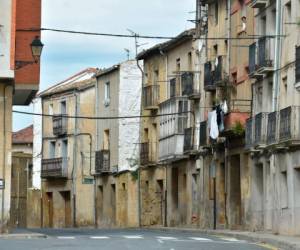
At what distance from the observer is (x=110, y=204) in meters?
65.5

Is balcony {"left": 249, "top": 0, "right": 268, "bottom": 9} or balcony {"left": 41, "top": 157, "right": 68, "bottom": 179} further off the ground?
balcony {"left": 249, "top": 0, "right": 268, "bottom": 9}

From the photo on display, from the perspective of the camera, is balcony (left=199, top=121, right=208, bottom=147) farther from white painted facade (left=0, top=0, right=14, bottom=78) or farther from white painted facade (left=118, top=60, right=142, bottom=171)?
white painted facade (left=0, top=0, right=14, bottom=78)

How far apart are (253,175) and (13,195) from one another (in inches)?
1585

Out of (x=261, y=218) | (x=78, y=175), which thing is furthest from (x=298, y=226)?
(x=78, y=175)

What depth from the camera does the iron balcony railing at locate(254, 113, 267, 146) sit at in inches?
1516

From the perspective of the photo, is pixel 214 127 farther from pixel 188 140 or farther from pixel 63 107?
pixel 63 107

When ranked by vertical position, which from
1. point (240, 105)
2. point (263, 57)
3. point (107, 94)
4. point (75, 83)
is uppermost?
point (75, 83)

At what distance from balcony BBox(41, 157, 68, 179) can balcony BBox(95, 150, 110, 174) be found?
4.54 metres

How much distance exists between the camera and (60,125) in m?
70.7

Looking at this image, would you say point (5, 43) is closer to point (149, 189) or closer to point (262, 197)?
point (262, 197)

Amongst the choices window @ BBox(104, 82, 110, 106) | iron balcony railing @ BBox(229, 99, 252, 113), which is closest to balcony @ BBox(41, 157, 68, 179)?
window @ BBox(104, 82, 110, 106)

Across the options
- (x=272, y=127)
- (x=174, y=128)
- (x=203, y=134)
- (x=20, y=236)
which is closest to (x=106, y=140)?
(x=174, y=128)

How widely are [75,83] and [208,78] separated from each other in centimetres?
2424

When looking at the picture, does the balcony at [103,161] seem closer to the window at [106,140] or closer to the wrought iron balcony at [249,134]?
the window at [106,140]
